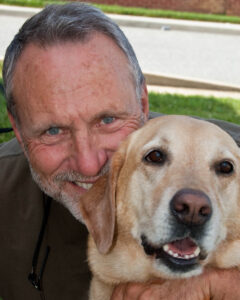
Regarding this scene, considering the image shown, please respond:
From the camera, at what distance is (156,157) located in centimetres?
254

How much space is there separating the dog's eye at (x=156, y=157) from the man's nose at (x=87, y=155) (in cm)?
32

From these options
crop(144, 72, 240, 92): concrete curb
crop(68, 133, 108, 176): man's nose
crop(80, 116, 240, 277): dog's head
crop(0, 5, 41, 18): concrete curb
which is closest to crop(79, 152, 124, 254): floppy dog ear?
crop(80, 116, 240, 277): dog's head

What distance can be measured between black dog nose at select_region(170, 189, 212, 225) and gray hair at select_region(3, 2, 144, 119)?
95cm

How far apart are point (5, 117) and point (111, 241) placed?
12.4 ft

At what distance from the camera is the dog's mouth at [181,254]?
2262mm

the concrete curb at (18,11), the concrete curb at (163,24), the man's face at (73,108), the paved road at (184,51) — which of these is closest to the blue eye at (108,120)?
the man's face at (73,108)

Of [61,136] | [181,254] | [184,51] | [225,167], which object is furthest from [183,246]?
[184,51]

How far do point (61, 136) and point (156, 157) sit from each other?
2.00 feet

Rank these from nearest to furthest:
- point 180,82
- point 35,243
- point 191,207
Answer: point 191,207 → point 35,243 → point 180,82

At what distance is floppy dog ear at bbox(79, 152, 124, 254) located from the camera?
8.36 feet

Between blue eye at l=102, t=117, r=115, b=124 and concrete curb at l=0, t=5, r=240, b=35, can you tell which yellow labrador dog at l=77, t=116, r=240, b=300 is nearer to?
blue eye at l=102, t=117, r=115, b=124

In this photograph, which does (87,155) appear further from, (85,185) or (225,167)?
(225,167)

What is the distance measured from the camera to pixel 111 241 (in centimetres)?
255

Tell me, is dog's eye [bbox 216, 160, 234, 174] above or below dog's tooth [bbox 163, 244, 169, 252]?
above
